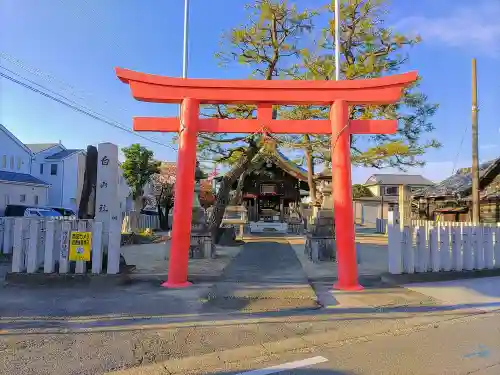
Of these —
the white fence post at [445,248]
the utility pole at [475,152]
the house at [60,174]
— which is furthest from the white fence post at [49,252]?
the house at [60,174]

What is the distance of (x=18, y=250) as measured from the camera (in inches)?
311

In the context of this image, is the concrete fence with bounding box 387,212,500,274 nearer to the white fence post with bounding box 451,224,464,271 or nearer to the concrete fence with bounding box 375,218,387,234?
the white fence post with bounding box 451,224,464,271

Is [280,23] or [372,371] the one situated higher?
[280,23]

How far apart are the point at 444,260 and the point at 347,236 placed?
9.77 ft

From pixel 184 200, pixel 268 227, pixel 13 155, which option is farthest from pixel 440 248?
pixel 13 155

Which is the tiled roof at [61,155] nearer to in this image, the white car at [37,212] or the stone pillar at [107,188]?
the white car at [37,212]

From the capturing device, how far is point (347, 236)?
8211 millimetres

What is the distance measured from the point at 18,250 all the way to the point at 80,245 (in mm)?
1220

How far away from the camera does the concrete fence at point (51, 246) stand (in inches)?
309

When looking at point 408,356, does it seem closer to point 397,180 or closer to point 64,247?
point 64,247

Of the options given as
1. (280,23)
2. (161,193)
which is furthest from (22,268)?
(161,193)

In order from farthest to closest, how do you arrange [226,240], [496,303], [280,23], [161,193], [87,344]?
[161,193] → [226,240] → [280,23] → [496,303] → [87,344]

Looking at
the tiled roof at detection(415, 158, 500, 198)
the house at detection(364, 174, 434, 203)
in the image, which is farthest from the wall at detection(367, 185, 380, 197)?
the tiled roof at detection(415, 158, 500, 198)

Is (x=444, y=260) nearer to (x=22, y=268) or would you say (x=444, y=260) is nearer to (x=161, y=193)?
(x=22, y=268)
